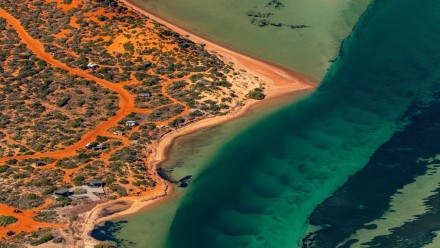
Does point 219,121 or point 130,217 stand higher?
point 219,121

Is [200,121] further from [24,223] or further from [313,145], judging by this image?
[24,223]

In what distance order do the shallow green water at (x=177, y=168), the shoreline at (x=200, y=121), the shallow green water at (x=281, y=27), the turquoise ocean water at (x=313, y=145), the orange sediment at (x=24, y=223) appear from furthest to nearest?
the shallow green water at (x=281, y=27), the shoreline at (x=200, y=121), the turquoise ocean water at (x=313, y=145), the shallow green water at (x=177, y=168), the orange sediment at (x=24, y=223)

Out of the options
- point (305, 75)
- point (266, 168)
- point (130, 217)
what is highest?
point (305, 75)

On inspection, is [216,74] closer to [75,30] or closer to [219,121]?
[219,121]

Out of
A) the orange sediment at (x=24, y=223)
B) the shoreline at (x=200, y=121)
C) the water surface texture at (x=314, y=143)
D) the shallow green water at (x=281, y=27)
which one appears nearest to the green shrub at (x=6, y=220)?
the orange sediment at (x=24, y=223)

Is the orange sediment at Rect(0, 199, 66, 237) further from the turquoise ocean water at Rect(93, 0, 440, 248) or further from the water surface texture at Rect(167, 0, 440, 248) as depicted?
the water surface texture at Rect(167, 0, 440, 248)

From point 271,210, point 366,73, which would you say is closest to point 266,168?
point 271,210

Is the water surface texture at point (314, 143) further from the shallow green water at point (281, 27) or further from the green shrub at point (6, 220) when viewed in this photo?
the green shrub at point (6, 220)
